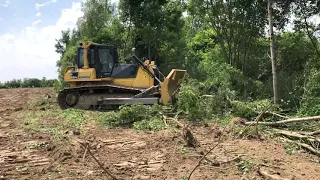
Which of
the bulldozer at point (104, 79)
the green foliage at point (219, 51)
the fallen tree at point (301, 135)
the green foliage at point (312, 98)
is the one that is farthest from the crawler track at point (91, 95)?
the fallen tree at point (301, 135)

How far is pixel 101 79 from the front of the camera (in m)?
14.2

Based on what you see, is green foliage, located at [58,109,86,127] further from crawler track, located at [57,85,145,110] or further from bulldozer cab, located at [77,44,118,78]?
bulldozer cab, located at [77,44,118,78]

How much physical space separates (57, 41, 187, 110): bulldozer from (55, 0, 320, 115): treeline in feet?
6.52

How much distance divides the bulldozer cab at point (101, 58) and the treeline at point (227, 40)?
3226mm

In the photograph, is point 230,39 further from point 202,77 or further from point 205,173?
point 205,173

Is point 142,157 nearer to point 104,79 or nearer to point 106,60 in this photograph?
point 104,79

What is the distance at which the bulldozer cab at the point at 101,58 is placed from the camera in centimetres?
1422

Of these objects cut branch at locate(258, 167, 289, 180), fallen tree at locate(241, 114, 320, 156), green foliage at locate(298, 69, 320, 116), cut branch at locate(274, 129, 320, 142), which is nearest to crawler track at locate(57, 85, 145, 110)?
green foliage at locate(298, 69, 320, 116)

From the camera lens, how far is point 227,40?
19.6 m

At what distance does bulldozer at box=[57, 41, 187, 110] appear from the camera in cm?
1342

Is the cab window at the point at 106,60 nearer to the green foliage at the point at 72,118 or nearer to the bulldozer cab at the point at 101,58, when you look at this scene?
the bulldozer cab at the point at 101,58

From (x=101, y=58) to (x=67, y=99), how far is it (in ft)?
6.38

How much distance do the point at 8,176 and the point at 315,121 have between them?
5.95 metres

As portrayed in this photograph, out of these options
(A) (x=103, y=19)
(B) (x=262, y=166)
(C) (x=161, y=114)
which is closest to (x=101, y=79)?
(C) (x=161, y=114)
